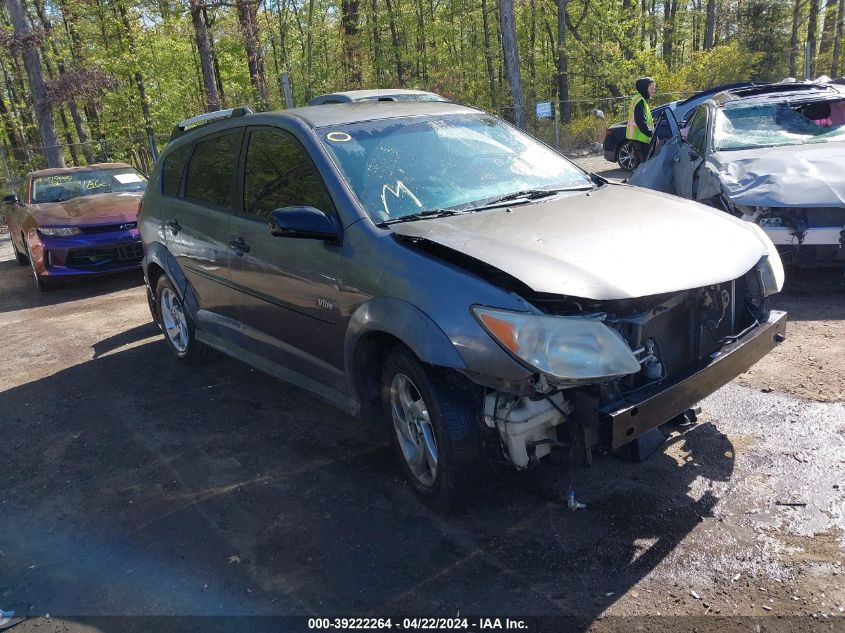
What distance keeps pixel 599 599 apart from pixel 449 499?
2.64 ft

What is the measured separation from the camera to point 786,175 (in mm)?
6133

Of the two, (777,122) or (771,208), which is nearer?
(771,208)

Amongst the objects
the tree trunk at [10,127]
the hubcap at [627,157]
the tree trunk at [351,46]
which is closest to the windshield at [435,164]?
the hubcap at [627,157]

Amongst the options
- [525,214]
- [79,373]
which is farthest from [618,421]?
[79,373]

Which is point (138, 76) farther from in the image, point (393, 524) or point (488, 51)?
point (393, 524)

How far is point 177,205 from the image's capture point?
5.38m

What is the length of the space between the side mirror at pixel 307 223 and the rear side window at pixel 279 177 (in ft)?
0.61

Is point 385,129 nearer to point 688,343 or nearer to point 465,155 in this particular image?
point 465,155

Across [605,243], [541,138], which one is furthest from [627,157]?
[605,243]

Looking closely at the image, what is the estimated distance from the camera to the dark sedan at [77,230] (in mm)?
9266

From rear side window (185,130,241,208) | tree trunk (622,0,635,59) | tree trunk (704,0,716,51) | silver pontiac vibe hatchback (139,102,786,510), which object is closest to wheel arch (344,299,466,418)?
silver pontiac vibe hatchback (139,102,786,510)

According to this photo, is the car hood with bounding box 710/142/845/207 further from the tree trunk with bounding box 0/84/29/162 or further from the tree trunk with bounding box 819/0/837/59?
the tree trunk with bounding box 819/0/837/59

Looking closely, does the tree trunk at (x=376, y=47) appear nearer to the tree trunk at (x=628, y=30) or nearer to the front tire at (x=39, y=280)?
the tree trunk at (x=628, y=30)

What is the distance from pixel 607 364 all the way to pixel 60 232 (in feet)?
28.3
